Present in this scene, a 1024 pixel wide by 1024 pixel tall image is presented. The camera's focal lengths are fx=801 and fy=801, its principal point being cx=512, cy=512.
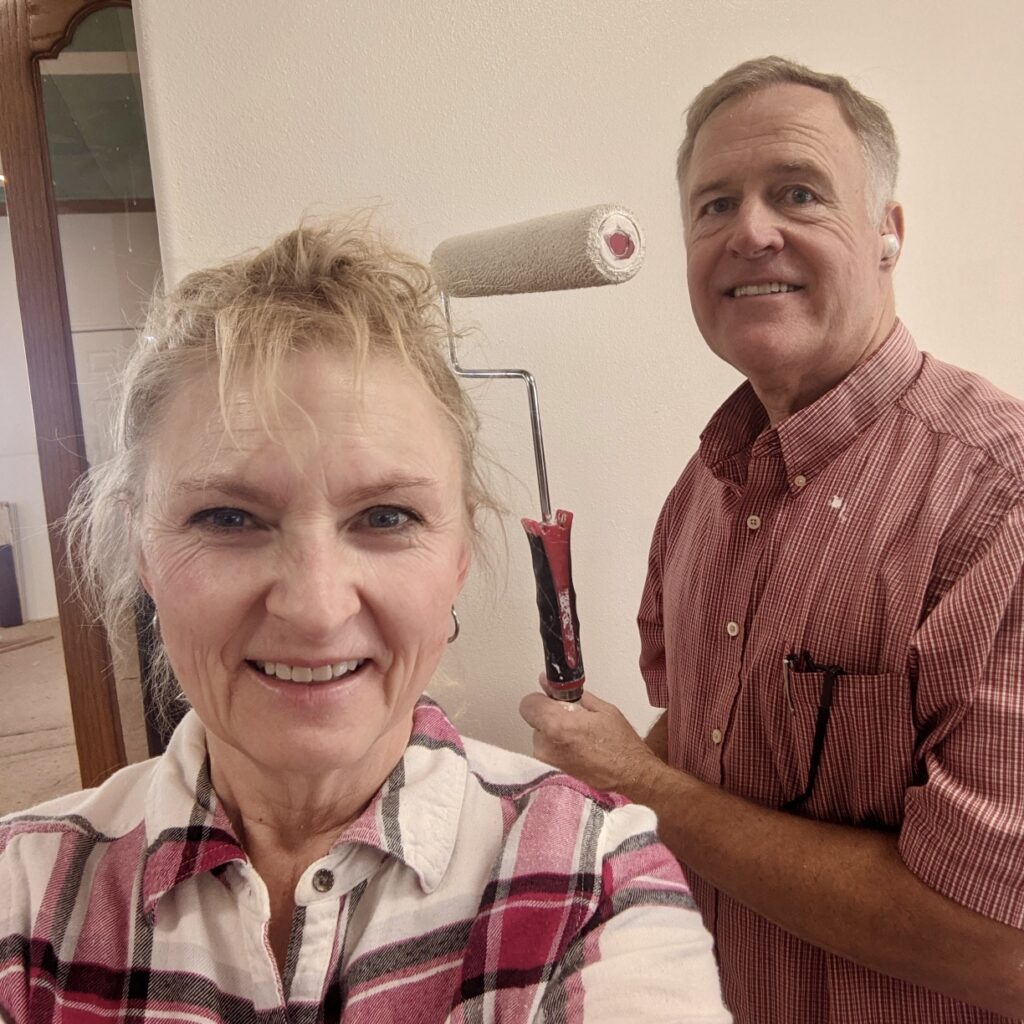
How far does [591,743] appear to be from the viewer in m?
0.81

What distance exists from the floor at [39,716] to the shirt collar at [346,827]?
16.1 inches

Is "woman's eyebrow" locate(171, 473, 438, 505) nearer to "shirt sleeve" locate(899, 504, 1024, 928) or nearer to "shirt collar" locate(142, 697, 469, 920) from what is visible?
"shirt collar" locate(142, 697, 469, 920)

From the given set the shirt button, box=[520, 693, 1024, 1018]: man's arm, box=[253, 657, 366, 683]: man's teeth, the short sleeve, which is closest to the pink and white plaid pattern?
the shirt button

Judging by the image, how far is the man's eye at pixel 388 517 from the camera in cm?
46

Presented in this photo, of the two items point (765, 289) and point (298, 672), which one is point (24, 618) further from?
point (765, 289)

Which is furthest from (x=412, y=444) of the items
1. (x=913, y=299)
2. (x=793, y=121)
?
(x=913, y=299)

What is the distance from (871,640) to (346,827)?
0.45 m

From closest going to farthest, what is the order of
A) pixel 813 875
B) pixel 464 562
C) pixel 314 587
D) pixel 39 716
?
pixel 314 587
pixel 464 562
pixel 813 875
pixel 39 716

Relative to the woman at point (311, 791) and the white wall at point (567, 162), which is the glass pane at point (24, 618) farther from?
the woman at point (311, 791)

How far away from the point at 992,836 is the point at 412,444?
50cm

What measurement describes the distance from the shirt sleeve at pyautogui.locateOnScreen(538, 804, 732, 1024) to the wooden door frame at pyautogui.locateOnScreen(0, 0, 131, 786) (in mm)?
645

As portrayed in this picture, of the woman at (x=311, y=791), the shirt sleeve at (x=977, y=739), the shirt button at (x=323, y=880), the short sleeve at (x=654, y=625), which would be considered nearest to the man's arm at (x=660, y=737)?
the short sleeve at (x=654, y=625)

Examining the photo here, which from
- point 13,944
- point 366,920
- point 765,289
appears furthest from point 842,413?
point 13,944

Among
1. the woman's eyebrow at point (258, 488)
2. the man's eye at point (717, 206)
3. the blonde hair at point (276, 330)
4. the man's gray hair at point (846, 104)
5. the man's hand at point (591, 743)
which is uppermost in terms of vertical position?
the man's gray hair at point (846, 104)
